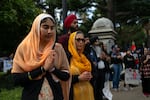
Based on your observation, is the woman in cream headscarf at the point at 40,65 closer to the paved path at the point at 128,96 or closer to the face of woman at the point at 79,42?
the face of woman at the point at 79,42

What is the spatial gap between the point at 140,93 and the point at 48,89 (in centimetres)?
987

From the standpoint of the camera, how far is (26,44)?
141 inches

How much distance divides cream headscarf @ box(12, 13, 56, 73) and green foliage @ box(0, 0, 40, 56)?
1480 cm

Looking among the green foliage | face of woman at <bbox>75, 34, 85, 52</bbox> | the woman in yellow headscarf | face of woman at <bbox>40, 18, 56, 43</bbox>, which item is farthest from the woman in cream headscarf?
the green foliage

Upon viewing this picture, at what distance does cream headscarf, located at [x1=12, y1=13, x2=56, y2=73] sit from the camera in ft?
11.5

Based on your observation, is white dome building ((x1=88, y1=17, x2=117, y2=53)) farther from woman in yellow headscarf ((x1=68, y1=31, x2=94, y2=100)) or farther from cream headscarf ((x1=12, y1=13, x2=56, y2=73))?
cream headscarf ((x1=12, y1=13, x2=56, y2=73))

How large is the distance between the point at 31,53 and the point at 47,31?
0.76 feet

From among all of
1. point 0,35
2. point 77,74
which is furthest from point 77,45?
point 0,35

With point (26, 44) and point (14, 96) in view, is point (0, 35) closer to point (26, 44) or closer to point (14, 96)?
point (14, 96)

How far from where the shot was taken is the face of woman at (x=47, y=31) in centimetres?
358

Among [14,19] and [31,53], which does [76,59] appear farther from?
[14,19]

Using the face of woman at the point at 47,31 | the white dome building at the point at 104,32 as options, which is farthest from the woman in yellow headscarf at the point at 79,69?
the white dome building at the point at 104,32

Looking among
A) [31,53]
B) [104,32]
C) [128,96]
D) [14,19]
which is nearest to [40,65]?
[31,53]

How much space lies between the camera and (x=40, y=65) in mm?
3504
